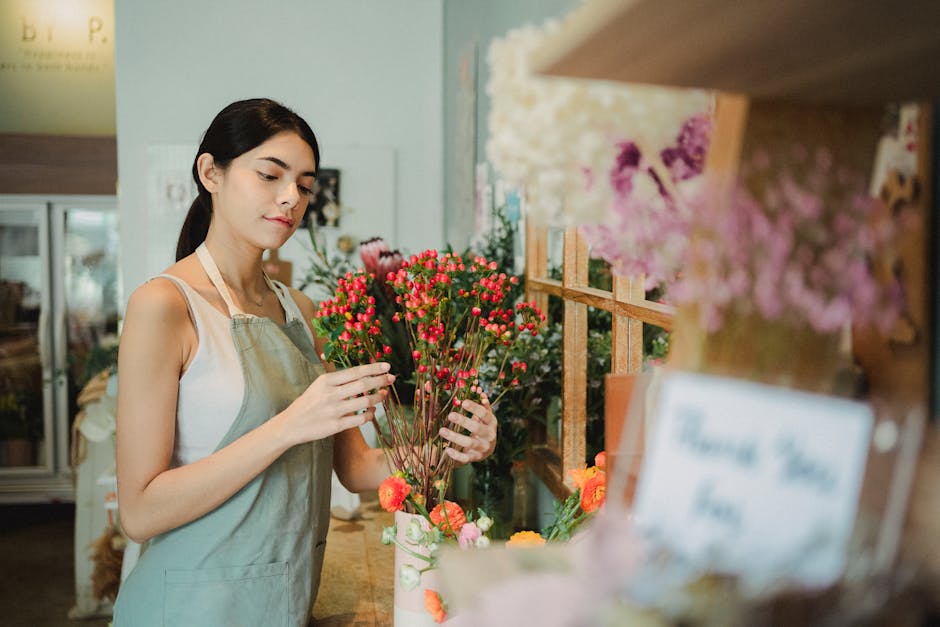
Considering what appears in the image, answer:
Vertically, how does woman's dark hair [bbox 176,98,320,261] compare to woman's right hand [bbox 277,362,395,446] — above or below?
above

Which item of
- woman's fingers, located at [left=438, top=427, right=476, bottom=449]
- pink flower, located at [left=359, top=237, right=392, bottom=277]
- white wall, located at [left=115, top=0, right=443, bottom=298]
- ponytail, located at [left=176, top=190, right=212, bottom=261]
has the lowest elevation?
woman's fingers, located at [left=438, top=427, right=476, bottom=449]

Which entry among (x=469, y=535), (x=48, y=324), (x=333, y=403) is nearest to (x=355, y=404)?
(x=333, y=403)

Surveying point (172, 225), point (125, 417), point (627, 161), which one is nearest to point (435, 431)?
point (125, 417)

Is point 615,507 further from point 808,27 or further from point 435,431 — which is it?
point 435,431

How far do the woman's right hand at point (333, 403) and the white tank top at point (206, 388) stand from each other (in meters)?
0.17

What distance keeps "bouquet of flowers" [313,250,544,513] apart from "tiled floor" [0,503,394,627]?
1.14ft

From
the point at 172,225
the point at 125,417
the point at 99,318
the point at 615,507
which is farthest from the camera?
the point at 99,318

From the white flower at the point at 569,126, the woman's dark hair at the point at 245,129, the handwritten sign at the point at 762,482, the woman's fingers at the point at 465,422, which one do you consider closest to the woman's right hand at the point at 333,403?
the woman's fingers at the point at 465,422

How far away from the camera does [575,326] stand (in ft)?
5.38

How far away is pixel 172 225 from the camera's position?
12.3 feet

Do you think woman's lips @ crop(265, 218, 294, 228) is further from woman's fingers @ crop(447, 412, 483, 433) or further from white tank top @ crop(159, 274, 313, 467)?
woman's fingers @ crop(447, 412, 483, 433)

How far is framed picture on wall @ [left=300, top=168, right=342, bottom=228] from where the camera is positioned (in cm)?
381

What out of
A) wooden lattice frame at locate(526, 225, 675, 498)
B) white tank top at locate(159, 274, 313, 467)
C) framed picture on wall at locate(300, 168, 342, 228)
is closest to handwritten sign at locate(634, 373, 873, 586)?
wooden lattice frame at locate(526, 225, 675, 498)

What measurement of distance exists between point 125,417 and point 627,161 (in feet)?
2.93
